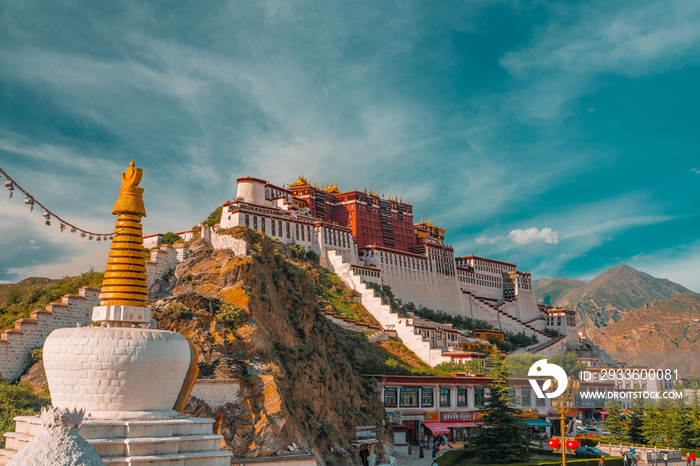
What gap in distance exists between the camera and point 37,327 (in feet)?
103

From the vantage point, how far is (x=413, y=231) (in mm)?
110312

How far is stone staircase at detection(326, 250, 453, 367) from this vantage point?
6725 cm

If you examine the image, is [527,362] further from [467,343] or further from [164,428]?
Result: [164,428]

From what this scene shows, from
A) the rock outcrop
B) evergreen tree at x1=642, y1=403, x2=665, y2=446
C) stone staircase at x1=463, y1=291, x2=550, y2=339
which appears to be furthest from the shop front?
stone staircase at x1=463, y1=291, x2=550, y2=339

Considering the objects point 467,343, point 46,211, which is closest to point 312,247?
point 467,343

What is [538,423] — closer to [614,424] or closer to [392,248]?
[614,424]

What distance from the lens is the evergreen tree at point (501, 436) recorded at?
35844 mm

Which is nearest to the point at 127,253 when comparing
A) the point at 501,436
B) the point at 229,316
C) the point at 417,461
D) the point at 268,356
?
the point at 229,316

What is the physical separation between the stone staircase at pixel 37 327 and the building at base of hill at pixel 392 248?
40.6m

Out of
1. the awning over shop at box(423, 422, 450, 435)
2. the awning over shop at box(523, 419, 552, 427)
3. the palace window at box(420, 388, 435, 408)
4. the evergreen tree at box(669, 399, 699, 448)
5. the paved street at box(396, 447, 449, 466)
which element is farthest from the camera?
the awning over shop at box(523, 419, 552, 427)

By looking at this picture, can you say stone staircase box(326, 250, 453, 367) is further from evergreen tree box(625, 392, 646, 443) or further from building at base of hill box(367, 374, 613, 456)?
evergreen tree box(625, 392, 646, 443)

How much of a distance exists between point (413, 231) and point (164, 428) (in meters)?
97.4

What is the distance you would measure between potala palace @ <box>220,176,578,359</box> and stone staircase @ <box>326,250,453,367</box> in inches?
10.3

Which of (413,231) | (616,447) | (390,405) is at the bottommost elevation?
(616,447)
